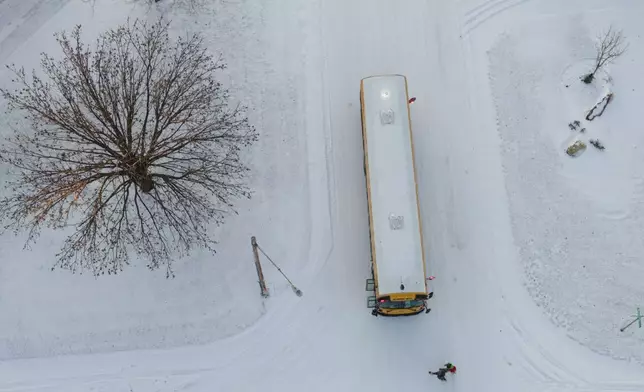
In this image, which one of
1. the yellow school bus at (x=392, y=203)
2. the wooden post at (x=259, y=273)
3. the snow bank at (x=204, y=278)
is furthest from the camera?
the snow bank at (x=204, y=278)

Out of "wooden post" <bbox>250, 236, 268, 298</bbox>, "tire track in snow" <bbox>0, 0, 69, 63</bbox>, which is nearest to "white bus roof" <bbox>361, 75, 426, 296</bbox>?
"wooden post" <bbox>250, 236, 268, 298</bbox>

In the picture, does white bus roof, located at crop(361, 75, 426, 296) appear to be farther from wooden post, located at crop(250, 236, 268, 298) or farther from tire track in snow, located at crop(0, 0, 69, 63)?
tire track in snow, located at crop(0, 0, 69, 63)

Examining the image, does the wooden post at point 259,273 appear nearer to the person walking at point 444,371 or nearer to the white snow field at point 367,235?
the white snow field at point 367,235

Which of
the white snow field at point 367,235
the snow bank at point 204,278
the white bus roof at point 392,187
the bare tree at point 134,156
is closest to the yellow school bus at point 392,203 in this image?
the white bus roof at point 392,187

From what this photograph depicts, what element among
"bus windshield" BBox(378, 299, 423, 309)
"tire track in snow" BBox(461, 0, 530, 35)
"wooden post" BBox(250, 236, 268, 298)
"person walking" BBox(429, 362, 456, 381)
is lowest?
"person walking" BBox(429, 362, 456, 381)

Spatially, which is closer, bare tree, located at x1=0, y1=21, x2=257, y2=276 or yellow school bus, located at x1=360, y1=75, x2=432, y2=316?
yellow school bus, located at x1=360, y1=75, x2=432, y2=316

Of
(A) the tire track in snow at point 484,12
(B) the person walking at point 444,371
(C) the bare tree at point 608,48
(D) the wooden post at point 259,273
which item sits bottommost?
(B) the person walking at point 444,371
